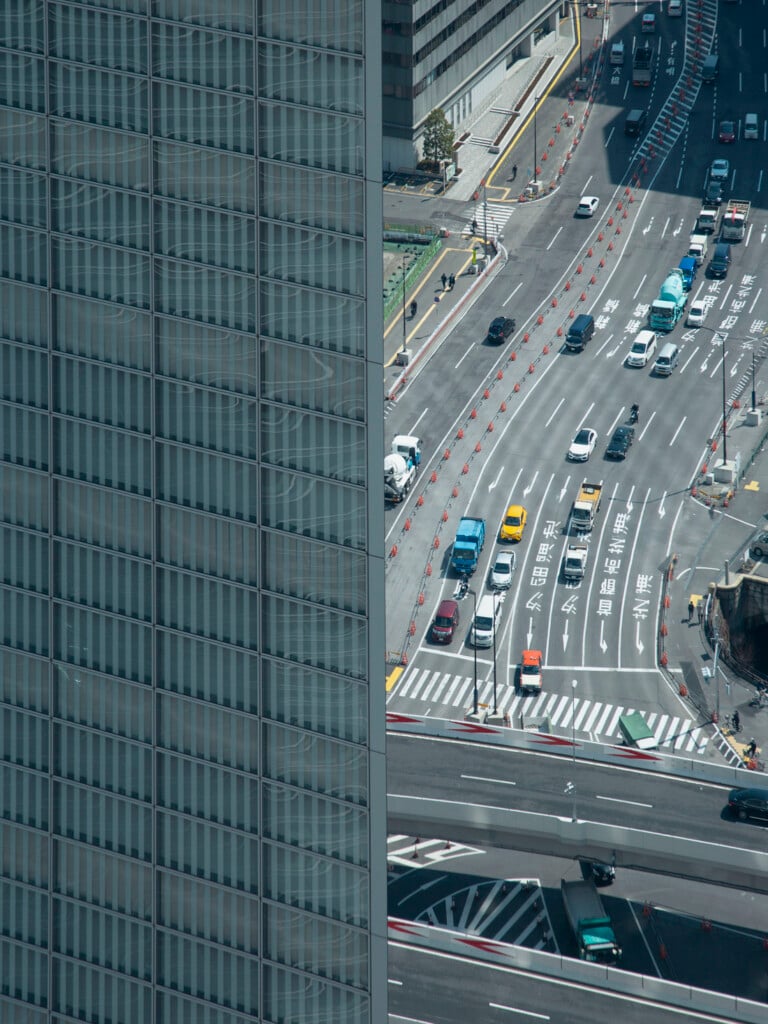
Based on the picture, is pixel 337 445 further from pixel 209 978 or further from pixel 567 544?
pixel 567 544

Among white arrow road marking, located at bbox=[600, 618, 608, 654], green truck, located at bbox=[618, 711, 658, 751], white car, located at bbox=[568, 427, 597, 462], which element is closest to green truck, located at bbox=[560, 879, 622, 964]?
green truck, located at bbox=[618, 711, 658, 751]

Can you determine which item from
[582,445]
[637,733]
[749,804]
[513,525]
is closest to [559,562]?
[513,525]

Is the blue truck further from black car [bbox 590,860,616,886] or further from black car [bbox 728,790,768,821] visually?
black car [bbox 728,790,768,821]

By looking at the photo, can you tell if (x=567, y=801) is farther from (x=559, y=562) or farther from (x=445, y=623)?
(x=559, y=562)

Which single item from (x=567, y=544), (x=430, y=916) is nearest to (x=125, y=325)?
(x=430, y=916)

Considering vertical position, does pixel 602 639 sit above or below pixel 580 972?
below

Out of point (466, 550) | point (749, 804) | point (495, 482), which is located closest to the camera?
point (749, 804)

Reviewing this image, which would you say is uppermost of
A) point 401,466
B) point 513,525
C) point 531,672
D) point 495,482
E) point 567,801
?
point 567,801
